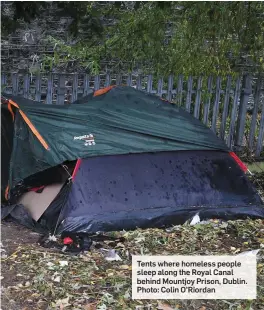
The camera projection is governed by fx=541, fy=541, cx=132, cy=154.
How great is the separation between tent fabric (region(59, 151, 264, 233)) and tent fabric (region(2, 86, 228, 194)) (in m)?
0.12

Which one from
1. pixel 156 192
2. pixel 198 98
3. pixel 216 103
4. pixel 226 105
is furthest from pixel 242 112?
pixel 156 192

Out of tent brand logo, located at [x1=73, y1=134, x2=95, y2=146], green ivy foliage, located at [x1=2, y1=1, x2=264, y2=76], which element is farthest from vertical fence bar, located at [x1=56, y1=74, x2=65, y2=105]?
tent brand logo, located at [x1=73, y1=134, x2=95, y2=146]

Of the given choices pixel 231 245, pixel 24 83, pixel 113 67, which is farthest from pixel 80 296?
pixel 113 67

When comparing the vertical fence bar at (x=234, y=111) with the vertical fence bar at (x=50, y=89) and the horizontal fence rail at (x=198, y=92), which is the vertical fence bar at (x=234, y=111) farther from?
the vertical fence bar at (x=50, y=89)

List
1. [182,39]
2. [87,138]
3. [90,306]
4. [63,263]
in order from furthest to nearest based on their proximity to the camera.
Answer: [182,39], [87,138], [63,263], [90,306]

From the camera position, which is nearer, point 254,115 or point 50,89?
point 50,89

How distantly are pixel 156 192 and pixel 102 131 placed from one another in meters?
0.83

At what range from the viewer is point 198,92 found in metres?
7.30

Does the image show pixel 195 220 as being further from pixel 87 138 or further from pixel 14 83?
pixel 14 83

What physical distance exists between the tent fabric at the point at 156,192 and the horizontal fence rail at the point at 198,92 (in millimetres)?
1580

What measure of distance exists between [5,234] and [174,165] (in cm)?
185

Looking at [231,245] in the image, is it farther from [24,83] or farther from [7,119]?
[24,83]

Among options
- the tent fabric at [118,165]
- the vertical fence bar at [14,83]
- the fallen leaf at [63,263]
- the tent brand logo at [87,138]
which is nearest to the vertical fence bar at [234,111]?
the tent fabric at [118,165]

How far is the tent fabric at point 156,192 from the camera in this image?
518 centimetres
